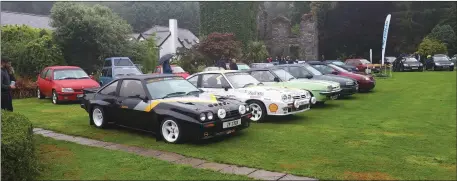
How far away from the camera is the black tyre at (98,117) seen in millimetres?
8852

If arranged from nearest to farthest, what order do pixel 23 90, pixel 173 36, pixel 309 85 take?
pixel 309 85 → pixel 23 90 → pixel 173 36

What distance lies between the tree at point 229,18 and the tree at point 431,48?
16975 millimetres

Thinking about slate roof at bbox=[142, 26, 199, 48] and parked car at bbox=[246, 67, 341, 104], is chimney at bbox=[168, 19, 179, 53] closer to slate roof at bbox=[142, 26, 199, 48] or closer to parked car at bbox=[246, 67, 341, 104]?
slate roof at bbox=[142, 26, 199, 48]

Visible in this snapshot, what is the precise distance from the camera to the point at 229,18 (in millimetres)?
40438

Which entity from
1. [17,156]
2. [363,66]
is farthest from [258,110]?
[363,66]

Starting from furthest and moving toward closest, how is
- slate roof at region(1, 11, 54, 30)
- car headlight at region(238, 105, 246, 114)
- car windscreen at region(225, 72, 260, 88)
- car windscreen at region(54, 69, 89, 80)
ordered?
1. slate roof at region(1, 11, 54, 30)
2. car windscreen at region(54, 69, 89, 80)
3. car windscreen at region(225, 72, 260, 88)
4. car headlight at region(238, 105, 246, 114)

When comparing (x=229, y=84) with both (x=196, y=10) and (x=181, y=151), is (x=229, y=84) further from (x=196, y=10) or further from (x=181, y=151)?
(x=196, y=10)

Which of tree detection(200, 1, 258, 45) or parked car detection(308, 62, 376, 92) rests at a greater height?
tree detection(200, 1, 258, 45)

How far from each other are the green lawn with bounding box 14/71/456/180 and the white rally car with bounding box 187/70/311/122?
14.2 inches

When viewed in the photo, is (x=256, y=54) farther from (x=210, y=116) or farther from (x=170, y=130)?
(x=210, y=116)

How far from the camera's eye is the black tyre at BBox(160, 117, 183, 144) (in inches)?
286

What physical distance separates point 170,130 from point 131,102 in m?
1.21

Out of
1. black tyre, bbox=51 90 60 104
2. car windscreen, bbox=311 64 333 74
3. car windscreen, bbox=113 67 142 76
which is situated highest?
car windscreen, bbox=113 67 142 76

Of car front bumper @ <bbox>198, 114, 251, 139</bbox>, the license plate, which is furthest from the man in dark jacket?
the license plate
